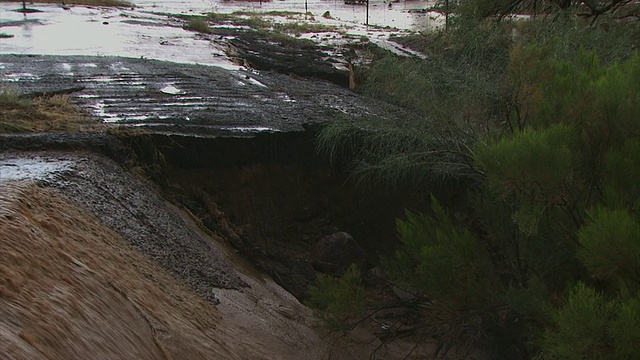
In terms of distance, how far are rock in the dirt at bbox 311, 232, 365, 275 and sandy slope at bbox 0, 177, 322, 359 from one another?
2.39m

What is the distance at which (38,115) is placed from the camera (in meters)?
8.39

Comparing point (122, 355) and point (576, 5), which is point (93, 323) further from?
point (576, 5)

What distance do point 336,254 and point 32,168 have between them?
4188 millimetres

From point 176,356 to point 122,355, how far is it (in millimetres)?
677

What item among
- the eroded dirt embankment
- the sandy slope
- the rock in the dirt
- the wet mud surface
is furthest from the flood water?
the sandy slope

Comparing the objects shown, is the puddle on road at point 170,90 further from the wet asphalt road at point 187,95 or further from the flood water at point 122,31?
the flood water at point 122,31

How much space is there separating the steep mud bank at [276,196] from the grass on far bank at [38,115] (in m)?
0.71

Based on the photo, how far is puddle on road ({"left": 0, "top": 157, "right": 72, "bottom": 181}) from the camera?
606 cm

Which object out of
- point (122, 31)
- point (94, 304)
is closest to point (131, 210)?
point (94, 304)

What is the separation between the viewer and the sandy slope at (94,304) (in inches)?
162

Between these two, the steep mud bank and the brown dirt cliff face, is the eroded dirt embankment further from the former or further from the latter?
the steep mud bank

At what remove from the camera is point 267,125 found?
32.3 feet

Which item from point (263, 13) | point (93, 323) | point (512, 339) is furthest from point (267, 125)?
point (263, 13)

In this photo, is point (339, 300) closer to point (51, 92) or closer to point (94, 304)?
point (94, 304)
